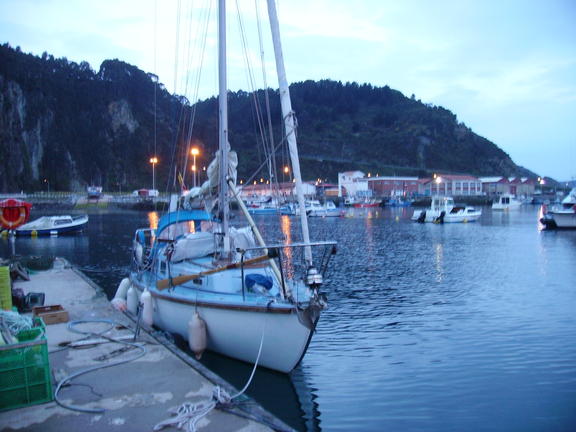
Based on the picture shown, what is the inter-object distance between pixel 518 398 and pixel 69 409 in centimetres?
872

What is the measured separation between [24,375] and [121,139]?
151 metres

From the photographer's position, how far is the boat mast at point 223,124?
12.2 metres

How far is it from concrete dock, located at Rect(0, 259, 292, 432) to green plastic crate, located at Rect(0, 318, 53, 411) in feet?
0.50

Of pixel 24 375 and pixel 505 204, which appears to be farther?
pixel 505 204

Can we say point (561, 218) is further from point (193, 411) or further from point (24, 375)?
point (24, 375)

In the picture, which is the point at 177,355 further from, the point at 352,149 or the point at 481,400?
the point at 352,149

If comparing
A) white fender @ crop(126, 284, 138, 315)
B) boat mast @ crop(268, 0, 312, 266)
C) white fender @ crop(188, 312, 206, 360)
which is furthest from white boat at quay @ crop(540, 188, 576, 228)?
white fender @ crop(188, 312, 206, 360)

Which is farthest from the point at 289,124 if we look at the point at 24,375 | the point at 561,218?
the point at 561,218

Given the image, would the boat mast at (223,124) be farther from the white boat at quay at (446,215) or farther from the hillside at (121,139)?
the hillside at (121,139)

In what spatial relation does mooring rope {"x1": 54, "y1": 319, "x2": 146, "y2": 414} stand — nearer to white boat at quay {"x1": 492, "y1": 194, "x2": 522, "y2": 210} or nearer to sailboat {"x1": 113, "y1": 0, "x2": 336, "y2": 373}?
sailboat {"x1": 113, "y1": 0, "x2": 336, "y2": 373}

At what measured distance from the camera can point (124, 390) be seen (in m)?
7.52

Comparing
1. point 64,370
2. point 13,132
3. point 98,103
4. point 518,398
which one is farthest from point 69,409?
point 98,103

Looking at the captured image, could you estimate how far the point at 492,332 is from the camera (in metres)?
Answer: 14.3

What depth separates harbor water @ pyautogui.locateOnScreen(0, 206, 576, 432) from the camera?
9211 mm
